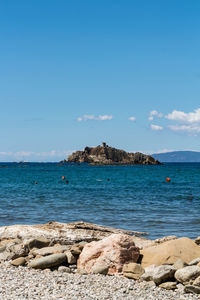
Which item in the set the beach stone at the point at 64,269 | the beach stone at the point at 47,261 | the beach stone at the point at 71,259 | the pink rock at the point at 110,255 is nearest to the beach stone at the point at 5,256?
the beach stone at the point at 47,261

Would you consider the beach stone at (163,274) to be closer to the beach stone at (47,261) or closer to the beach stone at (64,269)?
the beach stone at (64,269)

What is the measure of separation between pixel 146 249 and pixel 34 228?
4.65 metres

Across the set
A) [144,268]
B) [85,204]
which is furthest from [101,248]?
[85,204]

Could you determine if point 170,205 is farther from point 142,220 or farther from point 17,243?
point 17,243

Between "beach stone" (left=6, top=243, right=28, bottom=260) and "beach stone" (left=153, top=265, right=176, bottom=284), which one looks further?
"beach stone" (left=6, top=243, right=28, bottom=260)

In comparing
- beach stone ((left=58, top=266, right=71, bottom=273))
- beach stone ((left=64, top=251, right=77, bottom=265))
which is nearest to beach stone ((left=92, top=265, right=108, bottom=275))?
beach stone ((left=58, top=266, right=71, bottom=273))

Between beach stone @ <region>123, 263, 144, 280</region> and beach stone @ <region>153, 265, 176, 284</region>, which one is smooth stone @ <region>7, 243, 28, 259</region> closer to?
beach stone @ <region>123, 263, 144, 280</region>

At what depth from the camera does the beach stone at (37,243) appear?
42.6ft

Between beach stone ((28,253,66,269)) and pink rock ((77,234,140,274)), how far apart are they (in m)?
0.63

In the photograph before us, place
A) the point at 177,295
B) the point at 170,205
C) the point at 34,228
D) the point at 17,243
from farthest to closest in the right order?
the point at 170,205 < the point at 34,228 < the point at 17,243 < the point at 177,295

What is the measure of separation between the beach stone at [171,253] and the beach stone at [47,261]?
101 inches

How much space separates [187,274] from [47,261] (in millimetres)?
4123

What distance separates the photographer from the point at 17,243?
13734mm

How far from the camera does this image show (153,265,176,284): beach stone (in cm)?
994
